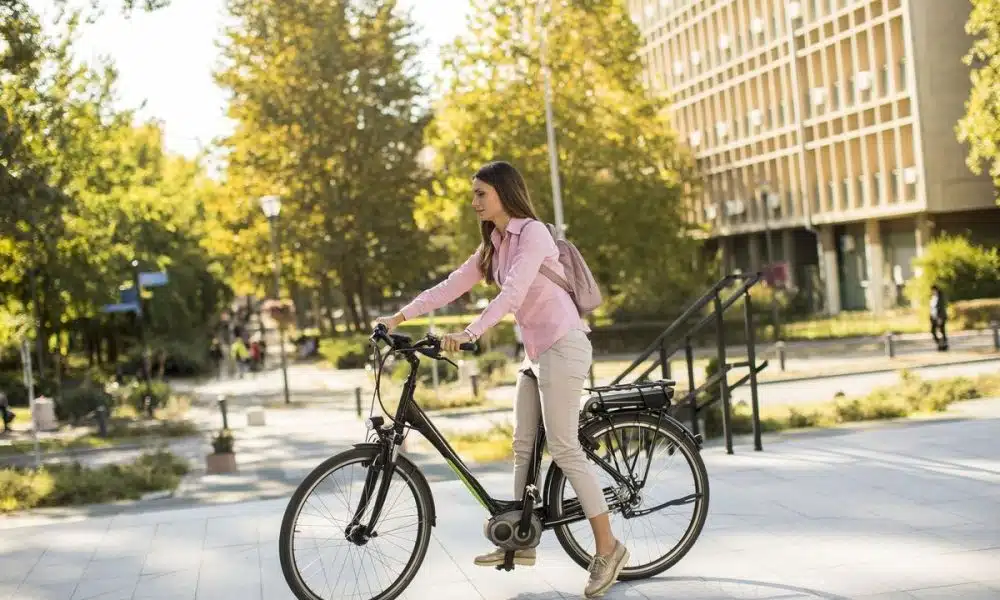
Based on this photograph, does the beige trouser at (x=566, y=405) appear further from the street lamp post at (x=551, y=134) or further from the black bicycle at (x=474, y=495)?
the street lamp post at (x=551, y=134)

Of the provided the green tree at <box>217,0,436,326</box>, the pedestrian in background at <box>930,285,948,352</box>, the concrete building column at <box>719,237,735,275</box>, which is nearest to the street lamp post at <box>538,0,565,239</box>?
the pedestrian in background at <box>930,285,948,352</box>

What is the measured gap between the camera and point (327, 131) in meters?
58.7

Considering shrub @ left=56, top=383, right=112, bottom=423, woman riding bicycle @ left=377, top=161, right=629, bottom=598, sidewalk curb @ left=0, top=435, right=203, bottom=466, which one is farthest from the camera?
shrub @ left=56, top=383, right=112, bottom=423

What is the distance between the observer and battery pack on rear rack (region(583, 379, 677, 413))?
6.71 metres

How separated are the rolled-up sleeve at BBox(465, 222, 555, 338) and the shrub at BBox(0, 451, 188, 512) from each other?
8.85 meters

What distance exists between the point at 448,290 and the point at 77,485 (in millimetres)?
8968

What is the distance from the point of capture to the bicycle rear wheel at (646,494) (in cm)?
675

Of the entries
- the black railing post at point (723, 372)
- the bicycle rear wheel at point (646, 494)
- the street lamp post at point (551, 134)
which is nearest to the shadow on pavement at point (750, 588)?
the bicycle rear wheel at point (646, 494)

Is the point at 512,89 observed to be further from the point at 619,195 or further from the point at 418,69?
the point at 418,69

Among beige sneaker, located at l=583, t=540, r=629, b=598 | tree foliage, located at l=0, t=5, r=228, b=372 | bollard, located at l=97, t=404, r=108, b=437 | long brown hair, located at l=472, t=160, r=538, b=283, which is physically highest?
tree foliage, located at l=0, t=5, r=228, b=372

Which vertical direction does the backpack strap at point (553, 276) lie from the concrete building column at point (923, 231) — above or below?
below

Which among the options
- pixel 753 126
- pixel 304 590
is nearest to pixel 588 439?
pixel 304 590

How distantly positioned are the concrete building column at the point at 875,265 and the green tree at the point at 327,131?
1789cm

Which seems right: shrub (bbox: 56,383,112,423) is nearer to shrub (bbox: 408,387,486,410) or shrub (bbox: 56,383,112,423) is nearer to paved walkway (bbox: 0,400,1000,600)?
shrub (bbox: 408,387,486,410)
